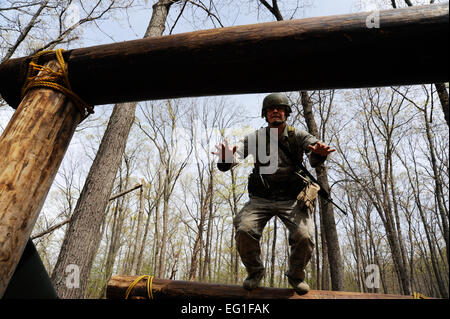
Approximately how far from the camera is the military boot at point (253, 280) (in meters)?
2.54

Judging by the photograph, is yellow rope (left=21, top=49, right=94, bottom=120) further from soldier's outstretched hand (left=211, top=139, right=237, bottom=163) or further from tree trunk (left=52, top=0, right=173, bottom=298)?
tree trunk (left=52, top=0, right=173, bottom=298)

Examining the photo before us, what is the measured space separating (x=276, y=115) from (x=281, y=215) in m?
1.14

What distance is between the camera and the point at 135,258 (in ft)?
46.2

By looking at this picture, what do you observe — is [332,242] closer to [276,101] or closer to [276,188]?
[276,188]

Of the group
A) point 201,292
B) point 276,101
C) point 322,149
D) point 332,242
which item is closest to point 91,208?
point 201,292

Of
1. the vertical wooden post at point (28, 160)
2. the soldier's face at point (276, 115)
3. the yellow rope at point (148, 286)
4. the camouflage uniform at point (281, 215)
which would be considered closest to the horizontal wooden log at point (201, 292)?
the yellow rope at point (148, 286)

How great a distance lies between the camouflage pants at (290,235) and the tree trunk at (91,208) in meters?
2.68

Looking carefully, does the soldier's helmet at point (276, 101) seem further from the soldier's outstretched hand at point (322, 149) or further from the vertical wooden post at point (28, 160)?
the vertical wooden post at point (28, 160)

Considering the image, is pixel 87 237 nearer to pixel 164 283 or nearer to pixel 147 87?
pixel 164 283

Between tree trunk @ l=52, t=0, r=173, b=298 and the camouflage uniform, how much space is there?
2.67m

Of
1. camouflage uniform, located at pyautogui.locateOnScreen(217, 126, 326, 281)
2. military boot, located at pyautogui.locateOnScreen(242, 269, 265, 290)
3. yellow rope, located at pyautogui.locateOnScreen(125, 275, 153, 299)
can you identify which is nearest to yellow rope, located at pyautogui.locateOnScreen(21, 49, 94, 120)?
camouflage uniform, located at pyautogui.locateOnScreen(217, 126, 326, 281)

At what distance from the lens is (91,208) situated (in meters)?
4.19

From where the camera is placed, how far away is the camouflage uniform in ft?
8.47
